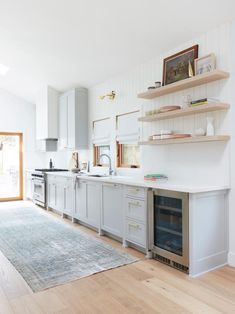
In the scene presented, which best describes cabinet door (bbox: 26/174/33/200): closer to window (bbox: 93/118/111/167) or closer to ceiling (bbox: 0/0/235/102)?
window (bbox: 93/118/111/167)

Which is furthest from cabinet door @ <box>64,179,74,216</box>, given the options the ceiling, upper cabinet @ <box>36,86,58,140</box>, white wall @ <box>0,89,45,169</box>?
white wall @ <box>0,89,45,169</box>

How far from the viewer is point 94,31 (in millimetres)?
3957

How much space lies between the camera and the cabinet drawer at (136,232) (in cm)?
339

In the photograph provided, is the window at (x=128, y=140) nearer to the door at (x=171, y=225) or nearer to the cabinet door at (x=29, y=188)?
the door at (x=171, y=225)

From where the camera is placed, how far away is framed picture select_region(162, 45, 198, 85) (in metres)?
3.43

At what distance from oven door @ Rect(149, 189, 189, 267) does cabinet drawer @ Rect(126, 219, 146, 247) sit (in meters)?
0.12

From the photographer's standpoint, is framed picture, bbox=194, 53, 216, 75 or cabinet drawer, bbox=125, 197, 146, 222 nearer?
framed picture, bbox=194, 53, 216, 75

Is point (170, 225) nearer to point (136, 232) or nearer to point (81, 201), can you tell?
point (136, 232)

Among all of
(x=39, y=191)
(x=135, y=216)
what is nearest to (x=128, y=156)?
(x=135, y=216)

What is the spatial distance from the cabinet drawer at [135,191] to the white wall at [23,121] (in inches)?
202

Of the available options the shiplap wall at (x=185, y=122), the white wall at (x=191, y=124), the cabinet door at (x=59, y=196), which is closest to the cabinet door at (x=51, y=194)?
the cabinet door at (x=59, y=196)

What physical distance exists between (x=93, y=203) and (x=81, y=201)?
45cm

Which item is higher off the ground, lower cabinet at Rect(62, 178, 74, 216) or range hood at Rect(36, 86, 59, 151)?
range hood at Rect(36, 86, 59, 151)

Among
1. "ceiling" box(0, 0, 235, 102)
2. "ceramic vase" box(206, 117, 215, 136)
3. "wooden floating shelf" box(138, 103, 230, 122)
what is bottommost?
"ceramic vase" box(206, 117, 215, 136)
